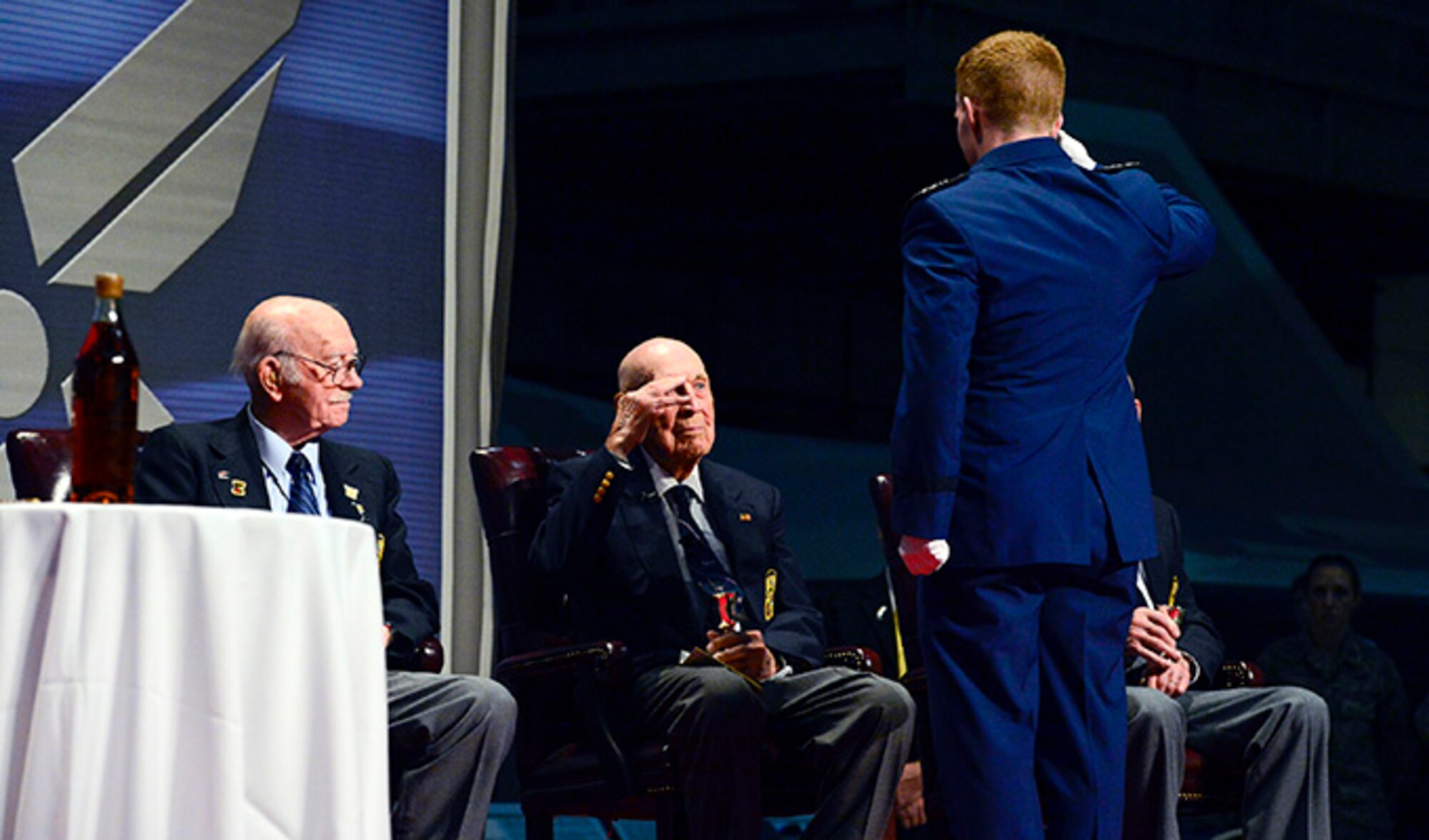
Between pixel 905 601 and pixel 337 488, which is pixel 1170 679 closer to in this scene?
pixel 905 601

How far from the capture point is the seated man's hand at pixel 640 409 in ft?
11.1

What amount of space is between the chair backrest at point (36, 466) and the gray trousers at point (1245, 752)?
79.4 inches

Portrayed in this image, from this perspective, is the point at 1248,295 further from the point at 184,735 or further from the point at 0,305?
the point at 184,735

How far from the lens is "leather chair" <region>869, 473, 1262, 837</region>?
11.5ft

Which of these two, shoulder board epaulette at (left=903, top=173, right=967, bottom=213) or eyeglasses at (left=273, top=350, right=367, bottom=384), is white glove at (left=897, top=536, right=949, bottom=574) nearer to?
shoulder board epaulette at (left=903, top=173, right=967, bottom=213)

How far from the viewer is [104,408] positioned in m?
2.16

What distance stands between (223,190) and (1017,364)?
2103 mm

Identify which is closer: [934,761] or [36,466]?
[36,466]

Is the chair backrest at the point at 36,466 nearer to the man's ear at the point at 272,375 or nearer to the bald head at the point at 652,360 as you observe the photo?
the man's ear at the point at 272,375

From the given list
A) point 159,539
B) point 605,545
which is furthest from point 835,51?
point 159,539

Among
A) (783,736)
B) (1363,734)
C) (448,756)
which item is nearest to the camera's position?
(448,756)

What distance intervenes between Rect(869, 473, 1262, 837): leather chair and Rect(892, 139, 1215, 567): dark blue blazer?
869 millimetres

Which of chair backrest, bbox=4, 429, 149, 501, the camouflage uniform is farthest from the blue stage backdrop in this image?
the camouflage uniform

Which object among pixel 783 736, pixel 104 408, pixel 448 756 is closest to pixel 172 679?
pixel 104 408
